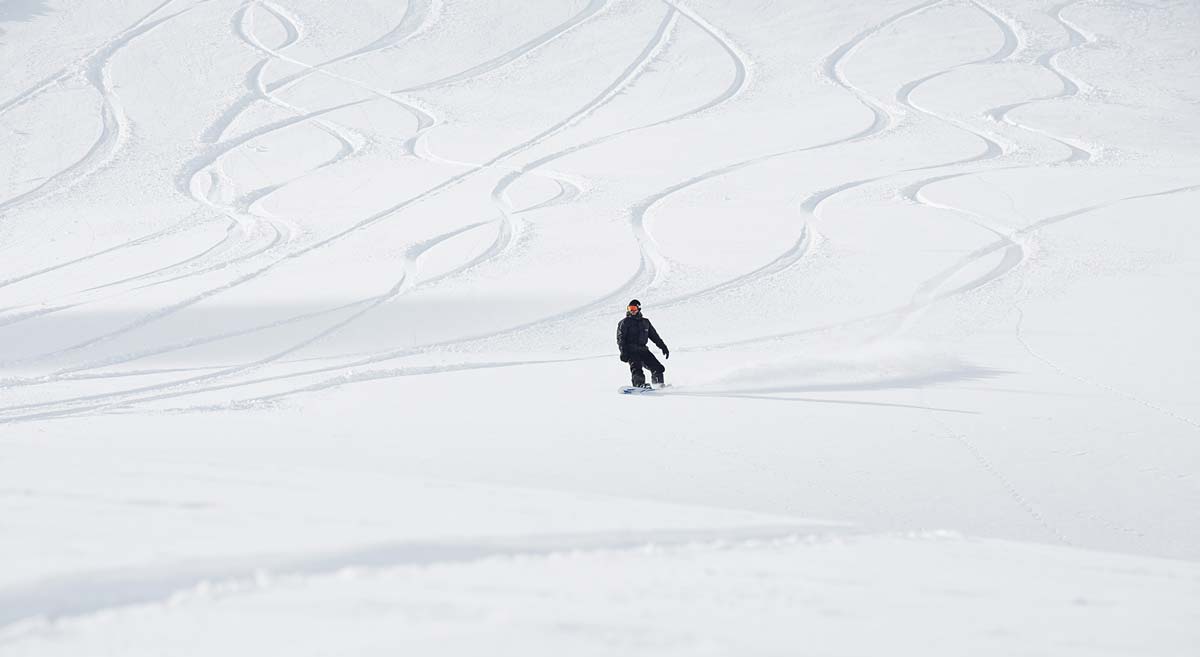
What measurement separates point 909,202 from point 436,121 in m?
12.4

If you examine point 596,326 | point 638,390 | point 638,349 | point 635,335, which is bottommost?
point 596,326

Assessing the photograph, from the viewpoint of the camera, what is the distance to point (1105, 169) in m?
23.7

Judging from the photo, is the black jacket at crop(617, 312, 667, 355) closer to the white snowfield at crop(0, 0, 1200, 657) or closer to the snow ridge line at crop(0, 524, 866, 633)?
the white snowfield at crop(0, 0, 1200, 657)

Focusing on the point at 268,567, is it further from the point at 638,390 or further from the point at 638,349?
the point at 638,349

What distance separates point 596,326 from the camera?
1505 centimetres

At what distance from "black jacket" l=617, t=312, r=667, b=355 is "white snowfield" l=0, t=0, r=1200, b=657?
0.62 m

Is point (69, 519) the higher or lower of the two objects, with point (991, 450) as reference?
higher

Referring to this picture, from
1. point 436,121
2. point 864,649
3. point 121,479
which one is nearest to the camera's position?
point 864,649

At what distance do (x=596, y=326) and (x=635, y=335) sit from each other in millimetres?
3803

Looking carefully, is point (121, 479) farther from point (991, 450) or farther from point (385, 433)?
point (991, 450)

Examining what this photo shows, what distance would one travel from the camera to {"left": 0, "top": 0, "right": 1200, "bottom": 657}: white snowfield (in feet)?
11.7

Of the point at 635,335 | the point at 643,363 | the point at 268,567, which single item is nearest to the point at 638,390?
the point at 643,363

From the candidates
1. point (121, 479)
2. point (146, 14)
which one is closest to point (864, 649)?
point (121, 479)

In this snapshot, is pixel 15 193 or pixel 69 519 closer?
pixel 69 519
